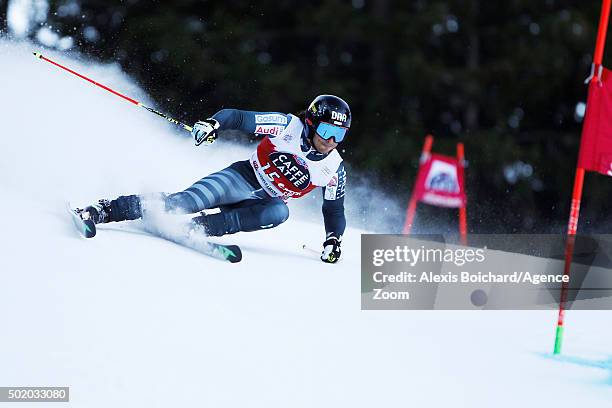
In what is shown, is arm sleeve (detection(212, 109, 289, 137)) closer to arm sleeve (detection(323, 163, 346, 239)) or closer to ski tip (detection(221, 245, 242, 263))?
arm sleeve (detection(323, 163, 346, 239))

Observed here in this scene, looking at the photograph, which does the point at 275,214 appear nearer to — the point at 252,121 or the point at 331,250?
the point at 331,250

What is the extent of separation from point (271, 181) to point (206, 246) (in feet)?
1.48

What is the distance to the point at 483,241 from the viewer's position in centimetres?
430

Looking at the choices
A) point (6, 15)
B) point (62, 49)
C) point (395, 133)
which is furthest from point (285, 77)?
point (62, 49)

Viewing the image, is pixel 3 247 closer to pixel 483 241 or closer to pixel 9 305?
pixel 9 305

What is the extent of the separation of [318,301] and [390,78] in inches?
393

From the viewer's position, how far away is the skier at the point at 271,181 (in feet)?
13.6

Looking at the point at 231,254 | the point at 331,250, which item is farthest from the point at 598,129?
the point at 231,254

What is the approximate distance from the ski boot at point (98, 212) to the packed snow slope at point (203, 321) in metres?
0.07

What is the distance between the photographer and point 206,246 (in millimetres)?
4152

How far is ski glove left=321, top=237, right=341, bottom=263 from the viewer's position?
442 centimetres

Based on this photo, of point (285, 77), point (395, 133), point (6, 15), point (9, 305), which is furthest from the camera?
point (395, 133)
